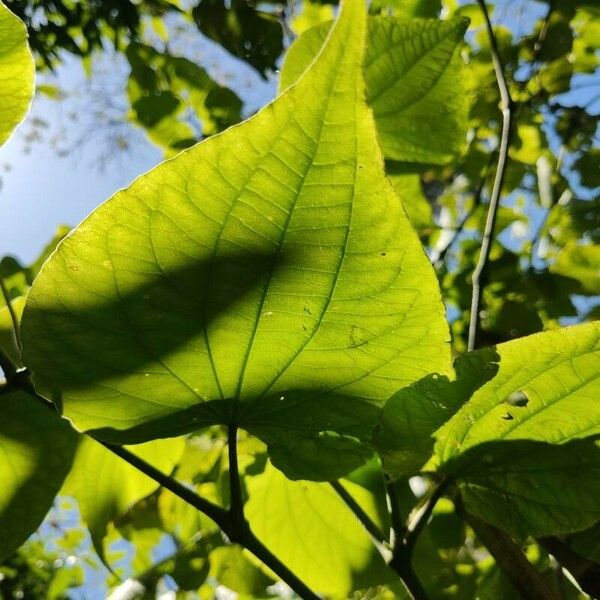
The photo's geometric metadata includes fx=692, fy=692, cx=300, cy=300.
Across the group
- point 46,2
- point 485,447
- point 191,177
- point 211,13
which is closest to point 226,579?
point 485,447

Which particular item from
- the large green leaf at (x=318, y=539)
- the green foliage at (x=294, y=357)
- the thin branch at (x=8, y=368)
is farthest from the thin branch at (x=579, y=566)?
the thin branch at (x=8, y=368)

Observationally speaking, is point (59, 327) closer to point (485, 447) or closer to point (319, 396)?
point (319, 396)

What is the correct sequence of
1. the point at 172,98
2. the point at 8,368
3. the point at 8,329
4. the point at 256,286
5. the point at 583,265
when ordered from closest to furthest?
the point at 256,286 → the point at 8,368 → the point at 8,329 → the point at 172,98 → the point at 583,265

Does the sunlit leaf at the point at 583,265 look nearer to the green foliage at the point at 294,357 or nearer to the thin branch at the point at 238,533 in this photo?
the green foliage at the point at 294,357

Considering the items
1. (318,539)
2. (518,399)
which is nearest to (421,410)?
(518,399)

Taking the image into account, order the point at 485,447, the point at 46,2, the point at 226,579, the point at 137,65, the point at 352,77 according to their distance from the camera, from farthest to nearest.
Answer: the point at 46,2
the point at 137,65
the point at 226,579
the point at 485,447
the point at 352,77

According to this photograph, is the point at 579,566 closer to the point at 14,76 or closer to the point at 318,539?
the point at 318,539
